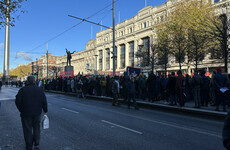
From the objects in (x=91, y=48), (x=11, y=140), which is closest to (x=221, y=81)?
(x=11, y=140)

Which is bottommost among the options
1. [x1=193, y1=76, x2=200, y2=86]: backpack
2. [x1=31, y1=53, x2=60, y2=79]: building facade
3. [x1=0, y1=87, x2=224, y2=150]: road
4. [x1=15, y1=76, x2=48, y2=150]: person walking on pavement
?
[x1=0, y1=87, x2=224, y2=150]: road

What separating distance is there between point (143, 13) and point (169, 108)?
39.7 meters

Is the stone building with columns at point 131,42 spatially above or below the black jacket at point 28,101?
above

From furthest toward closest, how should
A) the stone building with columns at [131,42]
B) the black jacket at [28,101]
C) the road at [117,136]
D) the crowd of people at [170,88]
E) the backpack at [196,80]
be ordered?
the stone building with columns at [131,42]
the backpack at [196,80]
the crowd of people at [170,88]
the road at [117,136]
the black jacket at [28,101]

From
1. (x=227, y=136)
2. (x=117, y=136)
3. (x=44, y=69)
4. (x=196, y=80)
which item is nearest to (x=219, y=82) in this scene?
(x=196, y=80)

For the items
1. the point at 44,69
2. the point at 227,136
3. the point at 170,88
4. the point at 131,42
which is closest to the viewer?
the point at 227,136

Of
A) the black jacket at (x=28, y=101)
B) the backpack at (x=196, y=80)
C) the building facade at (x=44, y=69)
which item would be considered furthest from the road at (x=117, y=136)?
the building facade at (x=44, y=69)

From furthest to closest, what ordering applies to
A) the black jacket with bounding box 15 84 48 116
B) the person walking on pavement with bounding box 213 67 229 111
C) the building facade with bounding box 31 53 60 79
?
the building facade with bounding box 31 53 60 79 < the person walking on pavement with bounding box 213 67 229 111 < the black jacket with bounding box 15 84 48 116

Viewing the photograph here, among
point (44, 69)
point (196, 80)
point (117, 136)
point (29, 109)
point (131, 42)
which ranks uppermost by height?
point (131, 42)

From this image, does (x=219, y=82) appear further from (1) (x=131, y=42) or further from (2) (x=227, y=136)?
(1) (x=131, y=42)

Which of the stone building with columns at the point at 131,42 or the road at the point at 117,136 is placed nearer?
the road at the point at 117,136

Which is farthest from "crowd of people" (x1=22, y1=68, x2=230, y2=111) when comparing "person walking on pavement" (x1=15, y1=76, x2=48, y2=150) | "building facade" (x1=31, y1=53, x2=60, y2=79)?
"building facade" (x1=31, y1=53, x2=60, y2=79)

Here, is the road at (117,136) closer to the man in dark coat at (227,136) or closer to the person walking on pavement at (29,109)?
the person walking on pavement at (29,109)

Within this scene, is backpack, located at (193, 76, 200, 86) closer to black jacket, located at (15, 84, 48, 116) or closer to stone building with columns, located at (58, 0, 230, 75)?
black jacket, located at (15, 84, 48, 116)
